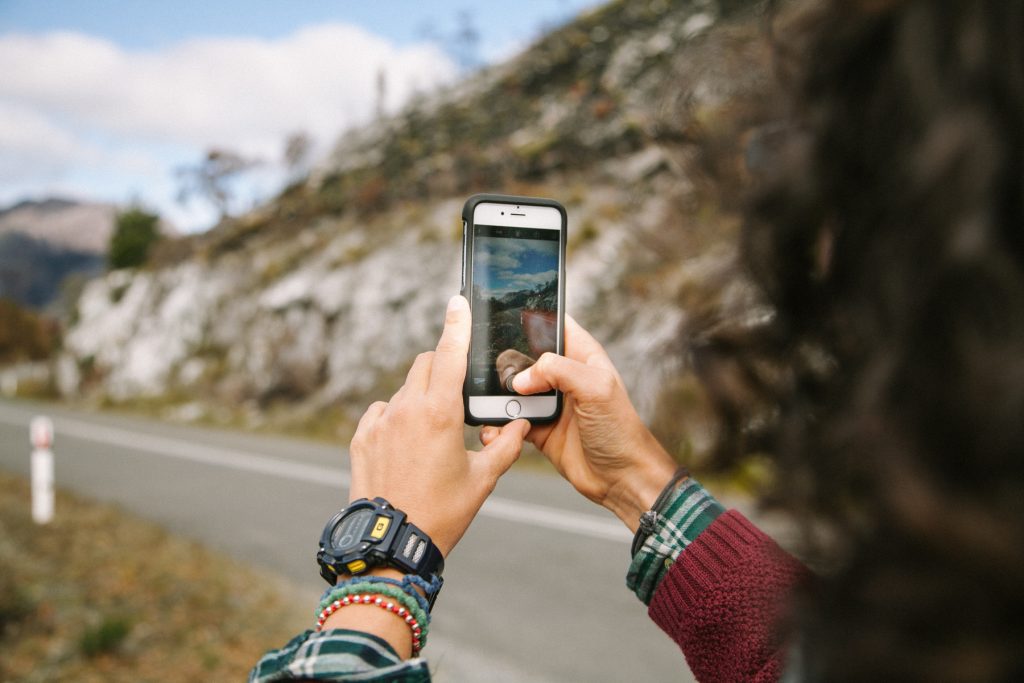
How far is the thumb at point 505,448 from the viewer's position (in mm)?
1297

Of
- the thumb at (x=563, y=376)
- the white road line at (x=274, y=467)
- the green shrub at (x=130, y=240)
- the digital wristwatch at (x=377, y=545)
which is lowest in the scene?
the white road line at (x=274, y=467)

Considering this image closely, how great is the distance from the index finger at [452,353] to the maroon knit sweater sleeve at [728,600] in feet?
1.81

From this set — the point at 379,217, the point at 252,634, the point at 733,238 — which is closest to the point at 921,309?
the point at 733,238

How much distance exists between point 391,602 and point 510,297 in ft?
2.45

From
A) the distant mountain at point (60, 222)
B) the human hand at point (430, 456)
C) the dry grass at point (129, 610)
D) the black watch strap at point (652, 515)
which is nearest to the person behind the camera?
the human hand at point (430, 456)

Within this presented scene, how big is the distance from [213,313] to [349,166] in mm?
6907

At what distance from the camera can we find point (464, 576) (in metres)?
5.21

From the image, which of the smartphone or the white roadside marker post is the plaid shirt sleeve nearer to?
the smartphone

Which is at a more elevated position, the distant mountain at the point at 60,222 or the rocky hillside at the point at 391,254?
the distant mountain at the point at 60,222

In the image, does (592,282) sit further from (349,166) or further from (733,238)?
(349,166)

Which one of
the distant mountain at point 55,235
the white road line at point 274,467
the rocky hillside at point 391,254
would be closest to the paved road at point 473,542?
the white road line at point 274,467

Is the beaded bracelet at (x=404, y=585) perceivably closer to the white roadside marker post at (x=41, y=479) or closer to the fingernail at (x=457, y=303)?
the fingernail at (x=457, y=303)

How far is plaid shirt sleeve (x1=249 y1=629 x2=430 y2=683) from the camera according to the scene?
2.90 feet

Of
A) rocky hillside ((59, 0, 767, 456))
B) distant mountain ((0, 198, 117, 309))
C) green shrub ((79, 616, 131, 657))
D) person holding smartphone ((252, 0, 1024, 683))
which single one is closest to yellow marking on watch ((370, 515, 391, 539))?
person holding smartphone ((252, 0, 1024, 683))
